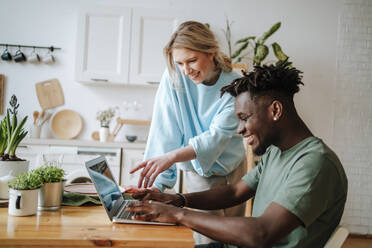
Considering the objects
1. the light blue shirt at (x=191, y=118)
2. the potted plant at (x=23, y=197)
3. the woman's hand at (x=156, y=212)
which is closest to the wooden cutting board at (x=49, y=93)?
the light blue shirt at (x=191, y=118)

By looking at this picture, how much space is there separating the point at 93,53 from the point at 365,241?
3.69 meters

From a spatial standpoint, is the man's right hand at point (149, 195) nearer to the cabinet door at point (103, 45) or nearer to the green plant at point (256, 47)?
the green plant at point (256, 47)

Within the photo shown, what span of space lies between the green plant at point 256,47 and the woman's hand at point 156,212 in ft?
7.96

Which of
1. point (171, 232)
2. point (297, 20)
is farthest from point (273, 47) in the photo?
point (171, 232)

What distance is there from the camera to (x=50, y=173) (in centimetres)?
112

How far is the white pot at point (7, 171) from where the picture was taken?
114 centimetres

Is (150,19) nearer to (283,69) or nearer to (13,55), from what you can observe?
(13,55)

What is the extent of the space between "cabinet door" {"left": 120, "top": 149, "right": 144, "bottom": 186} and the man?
1993mm

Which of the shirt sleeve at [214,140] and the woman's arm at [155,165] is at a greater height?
the shirt sleeve at [214,140]

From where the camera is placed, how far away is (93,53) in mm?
3391

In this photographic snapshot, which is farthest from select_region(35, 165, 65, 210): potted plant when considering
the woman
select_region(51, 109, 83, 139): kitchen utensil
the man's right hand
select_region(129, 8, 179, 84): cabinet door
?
select_region(51, 109, 83, 139): kitchen utensil

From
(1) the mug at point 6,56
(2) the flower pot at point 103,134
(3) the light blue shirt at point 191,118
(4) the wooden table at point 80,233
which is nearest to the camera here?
(4) the wooden table at point 80,233

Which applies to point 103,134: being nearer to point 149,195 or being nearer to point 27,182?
point 149,195

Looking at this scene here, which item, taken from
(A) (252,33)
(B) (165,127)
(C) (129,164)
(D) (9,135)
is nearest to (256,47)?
(A) (252,33)
